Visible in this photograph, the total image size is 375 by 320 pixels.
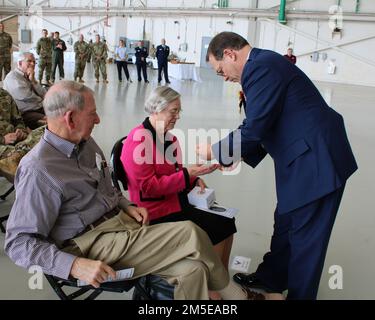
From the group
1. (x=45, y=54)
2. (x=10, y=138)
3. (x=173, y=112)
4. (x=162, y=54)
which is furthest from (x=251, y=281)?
(x=162, y=54)

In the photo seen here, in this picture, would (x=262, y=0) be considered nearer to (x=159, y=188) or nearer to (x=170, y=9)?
(x=170, y=9)

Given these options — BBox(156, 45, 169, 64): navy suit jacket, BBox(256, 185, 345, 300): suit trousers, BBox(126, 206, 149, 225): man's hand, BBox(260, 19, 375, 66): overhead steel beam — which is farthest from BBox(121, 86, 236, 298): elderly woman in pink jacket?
BBox(260, 19, 375, 66): overhead steel beam

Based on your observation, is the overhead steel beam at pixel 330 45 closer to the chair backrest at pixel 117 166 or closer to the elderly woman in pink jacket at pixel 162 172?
the elderly woman in pink jacket at pixel 162 172

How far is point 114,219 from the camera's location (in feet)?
5.45

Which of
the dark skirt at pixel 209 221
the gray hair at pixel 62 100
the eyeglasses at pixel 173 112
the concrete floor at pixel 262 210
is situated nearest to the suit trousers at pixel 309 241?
the dark skirt at pixel 209 221

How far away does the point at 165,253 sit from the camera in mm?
1523

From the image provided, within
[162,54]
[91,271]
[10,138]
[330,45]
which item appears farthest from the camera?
[330,45]

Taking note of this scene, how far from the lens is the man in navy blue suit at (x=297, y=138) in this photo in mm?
1768

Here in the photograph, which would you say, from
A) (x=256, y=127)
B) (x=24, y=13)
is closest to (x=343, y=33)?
(x=256, y=127)

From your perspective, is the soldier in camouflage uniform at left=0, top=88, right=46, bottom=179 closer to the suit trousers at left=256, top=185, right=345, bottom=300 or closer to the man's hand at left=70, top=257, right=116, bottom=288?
the man's hand at left=70, top=257, right=116, bottom=288

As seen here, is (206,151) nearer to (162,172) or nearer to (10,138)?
(162,172)

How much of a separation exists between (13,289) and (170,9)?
21.5 meters

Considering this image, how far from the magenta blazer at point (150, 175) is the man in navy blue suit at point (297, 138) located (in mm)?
421

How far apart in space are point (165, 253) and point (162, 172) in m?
0.70
